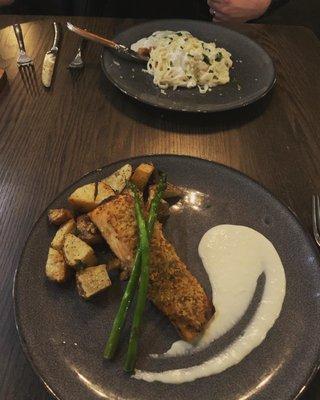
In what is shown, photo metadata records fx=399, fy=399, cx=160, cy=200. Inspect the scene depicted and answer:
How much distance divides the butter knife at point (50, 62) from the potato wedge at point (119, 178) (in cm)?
93

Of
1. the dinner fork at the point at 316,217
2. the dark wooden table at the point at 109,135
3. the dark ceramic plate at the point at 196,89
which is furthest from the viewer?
the dark ceramic plate at the point at 196,89

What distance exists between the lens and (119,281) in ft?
4.03

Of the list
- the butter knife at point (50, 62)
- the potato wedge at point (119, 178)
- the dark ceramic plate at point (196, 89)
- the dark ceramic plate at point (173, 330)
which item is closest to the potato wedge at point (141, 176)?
the potato wedge at point (119, 178)

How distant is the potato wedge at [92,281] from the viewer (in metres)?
1.14

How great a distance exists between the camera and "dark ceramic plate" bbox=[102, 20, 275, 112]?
191 centimetres

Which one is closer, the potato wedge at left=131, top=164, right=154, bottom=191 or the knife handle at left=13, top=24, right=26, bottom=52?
the potato wedge at left=131, top=164, right=154, bottom=191

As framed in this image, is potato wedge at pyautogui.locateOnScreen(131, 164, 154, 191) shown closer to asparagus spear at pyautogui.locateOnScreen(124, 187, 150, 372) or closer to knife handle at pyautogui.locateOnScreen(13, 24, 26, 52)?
asparagus spear at pyautogui.locateOnScreen(124, 187, 150, 372)

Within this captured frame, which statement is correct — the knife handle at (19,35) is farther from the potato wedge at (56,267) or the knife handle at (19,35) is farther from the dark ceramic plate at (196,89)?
the potato wedge at (56,267)

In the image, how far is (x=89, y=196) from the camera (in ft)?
4.42

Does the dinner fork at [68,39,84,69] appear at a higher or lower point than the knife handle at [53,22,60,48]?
lower

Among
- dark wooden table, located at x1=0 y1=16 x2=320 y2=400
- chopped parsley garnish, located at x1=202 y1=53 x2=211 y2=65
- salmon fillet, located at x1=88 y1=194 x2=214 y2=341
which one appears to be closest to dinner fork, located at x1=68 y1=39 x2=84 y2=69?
dark wooden table, located at x1=0 y1=16 x2=320 y2=400

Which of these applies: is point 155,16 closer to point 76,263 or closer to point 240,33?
point 240,33

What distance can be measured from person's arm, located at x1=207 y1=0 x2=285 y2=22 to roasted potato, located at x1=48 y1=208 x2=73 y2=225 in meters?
2.03

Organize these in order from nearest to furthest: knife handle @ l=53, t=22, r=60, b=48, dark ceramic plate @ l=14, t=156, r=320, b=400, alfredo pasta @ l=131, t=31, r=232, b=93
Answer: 1. dark ceramic plate @ l=14, t=156, r=320, b=400
2. alfredo pasta @ l=131, t=31, r=232, b=93
3. knife handle @ l=53, t=22, r=60, b=48
